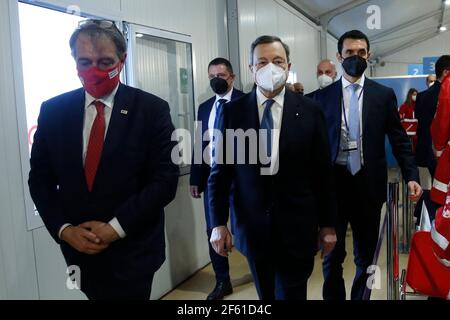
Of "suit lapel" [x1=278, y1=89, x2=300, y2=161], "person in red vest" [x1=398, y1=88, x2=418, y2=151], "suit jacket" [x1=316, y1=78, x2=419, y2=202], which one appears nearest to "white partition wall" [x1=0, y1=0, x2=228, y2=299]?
"suit lapel" [x1=278, y1=89, x2=300, y2=161]

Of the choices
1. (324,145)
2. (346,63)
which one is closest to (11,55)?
(324,145)

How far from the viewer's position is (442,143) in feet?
6.15

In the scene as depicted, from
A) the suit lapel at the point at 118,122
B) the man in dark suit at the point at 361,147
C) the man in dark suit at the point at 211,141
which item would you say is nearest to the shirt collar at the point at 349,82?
the man in dark suit at the point at 361,147

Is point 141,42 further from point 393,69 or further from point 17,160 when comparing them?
point 393,69

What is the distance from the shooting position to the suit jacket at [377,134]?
2.03m

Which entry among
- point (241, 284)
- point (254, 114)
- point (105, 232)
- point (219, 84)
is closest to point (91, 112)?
point (105, 232)

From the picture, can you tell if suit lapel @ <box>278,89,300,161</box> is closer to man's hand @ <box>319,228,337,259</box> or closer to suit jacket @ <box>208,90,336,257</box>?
suit jacket @ <box>208,90,336,257</box>

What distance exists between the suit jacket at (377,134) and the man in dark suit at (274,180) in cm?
55

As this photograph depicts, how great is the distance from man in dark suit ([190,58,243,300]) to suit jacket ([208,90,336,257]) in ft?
3.84

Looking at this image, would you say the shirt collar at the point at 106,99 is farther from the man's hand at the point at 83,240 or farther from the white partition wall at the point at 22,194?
the white partition wall at the point at 22,194

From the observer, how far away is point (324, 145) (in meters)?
1.55

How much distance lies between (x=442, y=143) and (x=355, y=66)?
1.81 feet

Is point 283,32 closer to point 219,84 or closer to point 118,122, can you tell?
point 219,84
